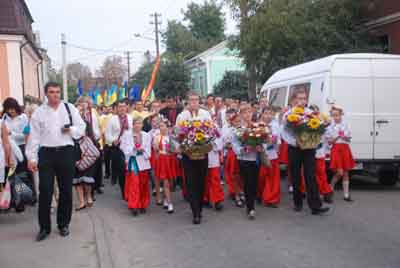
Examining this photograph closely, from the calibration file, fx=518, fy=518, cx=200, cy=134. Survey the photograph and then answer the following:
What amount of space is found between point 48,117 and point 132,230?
214 centimetres

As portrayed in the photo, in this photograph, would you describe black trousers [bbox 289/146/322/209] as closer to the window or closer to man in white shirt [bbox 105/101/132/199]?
man in white shirt [bbox 105/101/132/199]

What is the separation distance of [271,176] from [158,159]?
6.94 feet

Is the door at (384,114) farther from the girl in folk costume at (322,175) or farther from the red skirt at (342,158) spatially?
the girl in folk costume at (322,175)

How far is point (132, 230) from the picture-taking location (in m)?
7.93

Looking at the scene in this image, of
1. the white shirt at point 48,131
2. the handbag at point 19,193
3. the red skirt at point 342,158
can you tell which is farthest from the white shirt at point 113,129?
the red skirt at point 342,158

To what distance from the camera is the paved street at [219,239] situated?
20.1ft

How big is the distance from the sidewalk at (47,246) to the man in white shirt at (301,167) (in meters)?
3.45

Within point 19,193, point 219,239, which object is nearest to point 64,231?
point 19,193

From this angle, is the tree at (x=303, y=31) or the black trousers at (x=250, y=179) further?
the tree at (x=303, y=31)

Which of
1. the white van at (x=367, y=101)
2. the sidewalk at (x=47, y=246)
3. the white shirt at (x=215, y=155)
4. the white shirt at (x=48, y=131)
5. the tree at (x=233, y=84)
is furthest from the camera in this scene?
the tree at (x=233, y=84)

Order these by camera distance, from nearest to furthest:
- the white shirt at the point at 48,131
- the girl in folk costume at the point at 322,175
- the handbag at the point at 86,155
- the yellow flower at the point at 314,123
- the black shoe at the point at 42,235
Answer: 1. the white shirt at the point at 48,131
2. the black shoe at the point at 42,235
3. the yellow flower at the point at 314,123
4. the girl in folk costume at the point at 322,175
5. the handbag at the point at 86,155

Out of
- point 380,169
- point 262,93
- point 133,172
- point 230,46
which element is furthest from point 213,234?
point 230,46

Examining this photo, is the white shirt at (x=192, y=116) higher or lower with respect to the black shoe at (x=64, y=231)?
higher

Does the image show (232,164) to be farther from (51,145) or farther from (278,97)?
(278,97)
